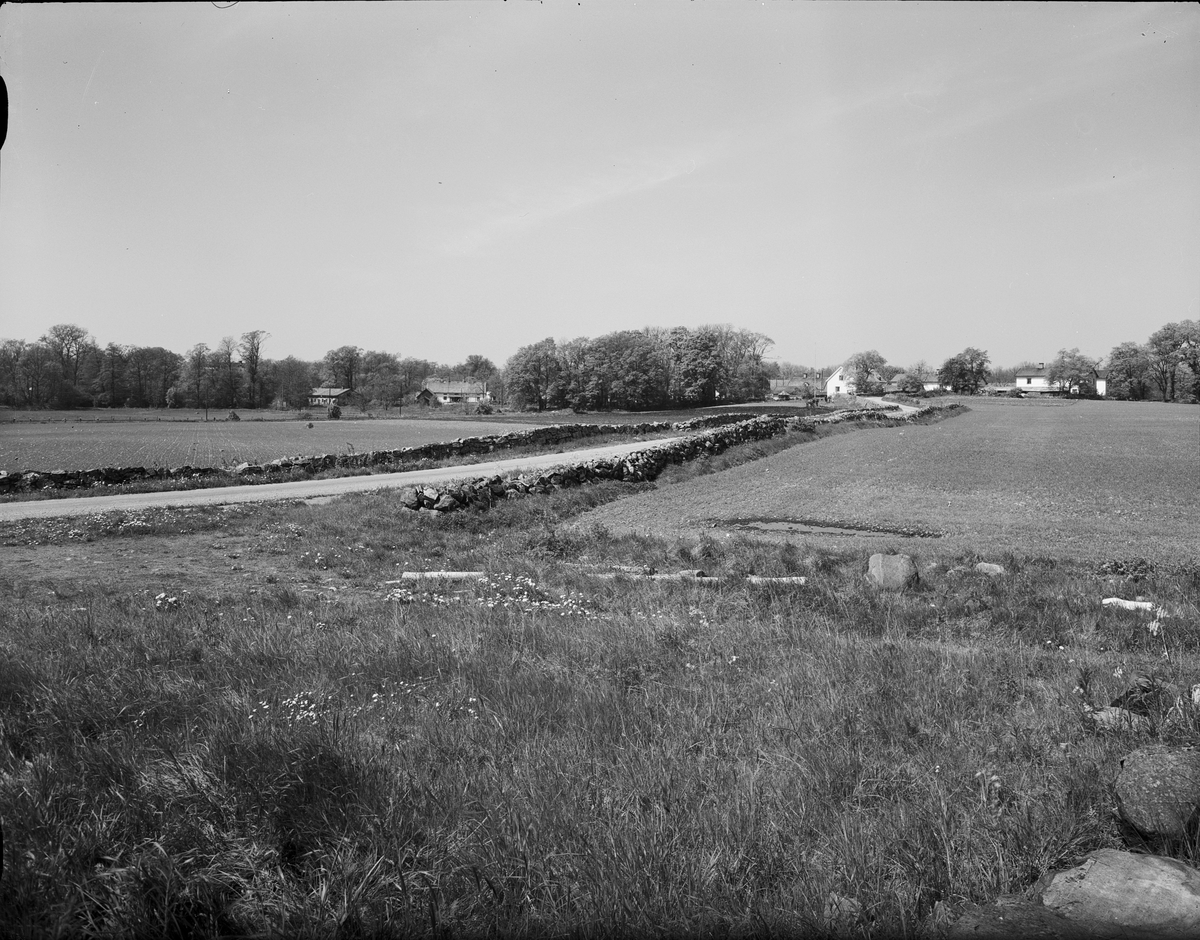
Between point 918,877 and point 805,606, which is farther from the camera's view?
point 805,606

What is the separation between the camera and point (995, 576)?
38.0ft

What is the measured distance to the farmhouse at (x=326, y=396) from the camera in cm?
10606

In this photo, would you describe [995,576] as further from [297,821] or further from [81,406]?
[81,406]

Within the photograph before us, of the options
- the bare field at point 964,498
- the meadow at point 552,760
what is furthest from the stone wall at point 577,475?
the meadow at point 552,760

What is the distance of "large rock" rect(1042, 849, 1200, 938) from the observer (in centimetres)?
286

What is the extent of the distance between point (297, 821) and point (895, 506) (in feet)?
63.6

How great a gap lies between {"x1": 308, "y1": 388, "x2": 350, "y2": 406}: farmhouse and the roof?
3481 cm

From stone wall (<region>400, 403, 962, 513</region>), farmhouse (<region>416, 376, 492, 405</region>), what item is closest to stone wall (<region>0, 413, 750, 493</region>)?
stone wall (<region>400, 403, 962, 513</region>)

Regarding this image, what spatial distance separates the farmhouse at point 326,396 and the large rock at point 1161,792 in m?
105

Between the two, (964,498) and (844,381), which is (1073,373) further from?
(964,498)

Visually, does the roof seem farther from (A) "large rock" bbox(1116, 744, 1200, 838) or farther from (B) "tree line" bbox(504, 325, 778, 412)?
(A) "large rock" bbox(1116, 744, 1200, 838)

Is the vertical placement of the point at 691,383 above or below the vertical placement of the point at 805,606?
above

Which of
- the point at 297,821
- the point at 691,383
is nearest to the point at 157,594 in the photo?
the point at 297,821

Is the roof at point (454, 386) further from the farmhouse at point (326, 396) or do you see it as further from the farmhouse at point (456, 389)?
the farmhouse at point (326, 396)
